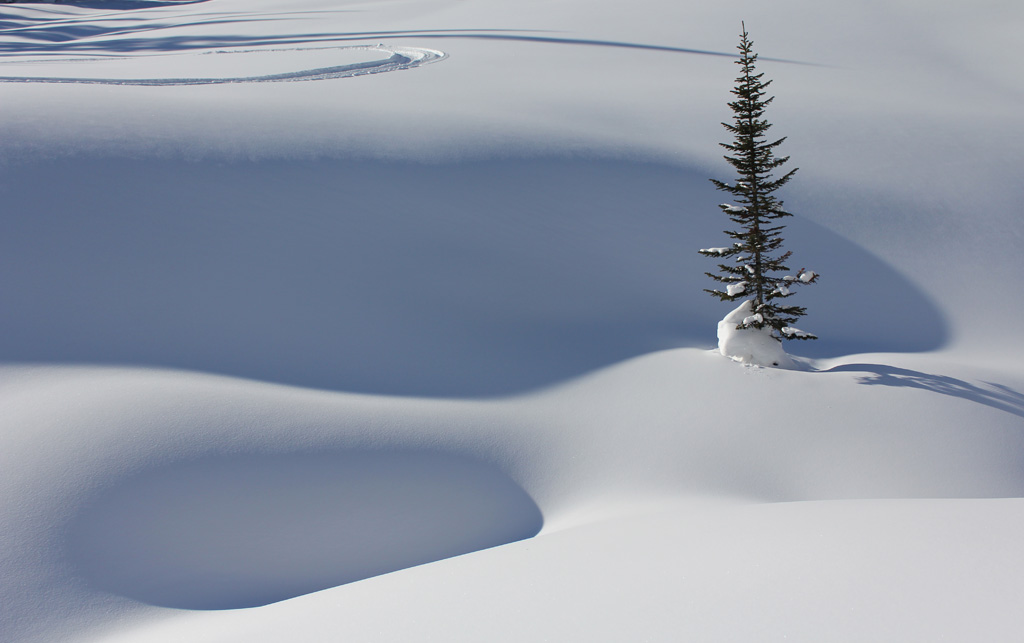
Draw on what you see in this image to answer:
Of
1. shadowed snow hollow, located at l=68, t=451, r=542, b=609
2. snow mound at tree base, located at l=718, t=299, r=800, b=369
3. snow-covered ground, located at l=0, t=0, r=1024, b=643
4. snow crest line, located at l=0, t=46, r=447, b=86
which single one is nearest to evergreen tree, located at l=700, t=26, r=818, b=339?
snow mound at tree base, located at l=718, t=299, r=800, b=369

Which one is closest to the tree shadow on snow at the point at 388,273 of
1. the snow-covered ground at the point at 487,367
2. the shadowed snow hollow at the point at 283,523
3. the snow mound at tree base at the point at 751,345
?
the snow-covered ground at the point at 487,367

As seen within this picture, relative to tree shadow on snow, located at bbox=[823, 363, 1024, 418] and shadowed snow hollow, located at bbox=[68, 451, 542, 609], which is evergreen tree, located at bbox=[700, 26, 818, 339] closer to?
tree shadow on snow, located at bbox=[823, 363, 1024, 418]

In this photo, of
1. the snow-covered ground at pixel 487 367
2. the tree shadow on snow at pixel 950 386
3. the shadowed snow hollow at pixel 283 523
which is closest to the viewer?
the snow-covered ground at pixel 487 367

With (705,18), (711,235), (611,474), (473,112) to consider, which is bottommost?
(611,474)

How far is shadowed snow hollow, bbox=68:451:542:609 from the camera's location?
20.4 ft

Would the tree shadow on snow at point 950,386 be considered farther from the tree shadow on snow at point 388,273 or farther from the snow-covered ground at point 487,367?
the tree shadow on snow at point 388,273

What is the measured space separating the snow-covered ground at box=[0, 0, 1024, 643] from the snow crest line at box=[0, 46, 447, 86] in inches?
10.1

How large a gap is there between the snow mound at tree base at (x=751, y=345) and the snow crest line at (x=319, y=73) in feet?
43.9

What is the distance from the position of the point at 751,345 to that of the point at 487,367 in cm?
351

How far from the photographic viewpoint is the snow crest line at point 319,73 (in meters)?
17.7

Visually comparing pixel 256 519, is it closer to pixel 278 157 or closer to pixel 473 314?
pixel 473 314

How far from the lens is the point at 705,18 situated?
95.7 ft

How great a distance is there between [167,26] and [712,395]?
138 feet

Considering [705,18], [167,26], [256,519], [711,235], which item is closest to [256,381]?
[256,519]
